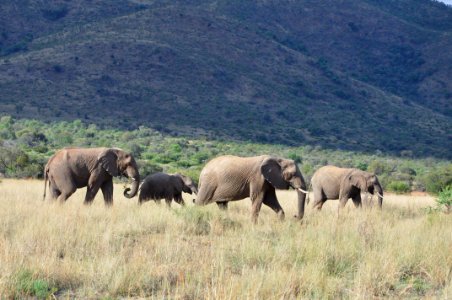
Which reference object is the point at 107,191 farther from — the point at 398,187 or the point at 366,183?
the point at 398,187

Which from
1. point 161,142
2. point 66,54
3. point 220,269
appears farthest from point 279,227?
point 66,54

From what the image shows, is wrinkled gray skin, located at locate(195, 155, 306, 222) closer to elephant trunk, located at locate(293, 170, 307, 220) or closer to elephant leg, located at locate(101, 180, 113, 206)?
elephant trunk, located at locate(293, 170, 307, 220)

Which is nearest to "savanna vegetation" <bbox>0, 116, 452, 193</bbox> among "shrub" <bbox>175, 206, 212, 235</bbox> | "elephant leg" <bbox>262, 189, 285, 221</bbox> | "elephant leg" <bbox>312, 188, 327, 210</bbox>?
"elephant leg" <bbox>312, 188, 327, 210</bbox>

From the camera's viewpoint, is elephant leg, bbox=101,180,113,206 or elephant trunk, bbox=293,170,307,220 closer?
elephant trunk, bbox=293,170,307,220

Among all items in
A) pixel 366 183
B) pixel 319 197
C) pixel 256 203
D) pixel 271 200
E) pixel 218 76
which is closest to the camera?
pixel 256 203

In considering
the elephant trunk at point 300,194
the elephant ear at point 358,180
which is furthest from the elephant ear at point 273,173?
the elephant ear at point 358,180

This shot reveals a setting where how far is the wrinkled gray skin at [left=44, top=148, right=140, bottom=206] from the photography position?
48.9 ft

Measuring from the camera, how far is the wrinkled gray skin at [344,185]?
58.6 feet

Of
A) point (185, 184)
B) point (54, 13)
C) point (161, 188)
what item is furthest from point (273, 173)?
point (54, 13)

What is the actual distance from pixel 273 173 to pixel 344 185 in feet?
17.6

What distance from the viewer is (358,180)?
18062mm

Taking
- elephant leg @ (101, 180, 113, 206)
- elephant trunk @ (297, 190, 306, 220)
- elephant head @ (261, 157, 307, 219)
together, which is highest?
elephant head @ (261, 157, 307, 219)

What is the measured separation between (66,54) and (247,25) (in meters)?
41.0

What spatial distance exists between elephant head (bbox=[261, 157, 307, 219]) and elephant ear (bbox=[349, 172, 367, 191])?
15.6ft
